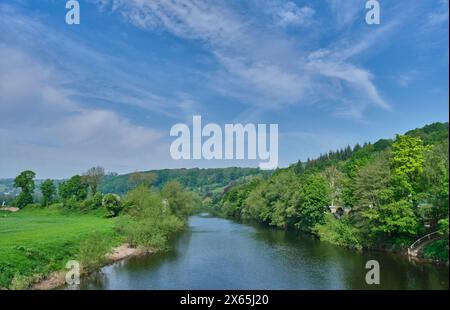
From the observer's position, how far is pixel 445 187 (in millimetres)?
30141

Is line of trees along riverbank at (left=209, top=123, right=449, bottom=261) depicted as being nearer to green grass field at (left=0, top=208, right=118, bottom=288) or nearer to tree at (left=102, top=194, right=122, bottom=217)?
green grass field at (left=0, top=208, right=118, bottom=288)

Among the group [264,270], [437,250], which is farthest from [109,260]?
[437,250]

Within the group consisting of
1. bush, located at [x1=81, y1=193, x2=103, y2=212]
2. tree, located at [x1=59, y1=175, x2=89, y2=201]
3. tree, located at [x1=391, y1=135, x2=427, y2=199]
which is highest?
tree, located at [x1=391, y1=135, x2=427, y2=199]

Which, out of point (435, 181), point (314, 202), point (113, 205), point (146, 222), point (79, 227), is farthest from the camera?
→ point (113, 205)

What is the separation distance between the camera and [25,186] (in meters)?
89.8

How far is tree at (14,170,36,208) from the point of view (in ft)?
287

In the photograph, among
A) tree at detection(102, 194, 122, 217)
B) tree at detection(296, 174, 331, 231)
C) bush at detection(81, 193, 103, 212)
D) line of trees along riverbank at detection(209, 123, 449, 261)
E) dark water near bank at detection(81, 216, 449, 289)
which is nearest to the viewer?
dark water near bank at detection(81, 216, 449, 289)

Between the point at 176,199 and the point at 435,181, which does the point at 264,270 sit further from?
the point at 176,199

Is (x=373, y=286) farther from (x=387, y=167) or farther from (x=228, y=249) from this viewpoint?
(x=228, y=249)

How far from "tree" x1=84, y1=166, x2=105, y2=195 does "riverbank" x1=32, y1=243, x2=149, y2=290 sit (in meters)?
49.9

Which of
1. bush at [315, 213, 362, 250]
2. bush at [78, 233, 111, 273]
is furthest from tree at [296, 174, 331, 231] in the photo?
bush at [78, 233, 111, 273]

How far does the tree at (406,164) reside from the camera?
37.4 metres

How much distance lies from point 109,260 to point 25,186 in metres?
63.4

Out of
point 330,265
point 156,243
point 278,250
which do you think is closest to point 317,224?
point 278,250
